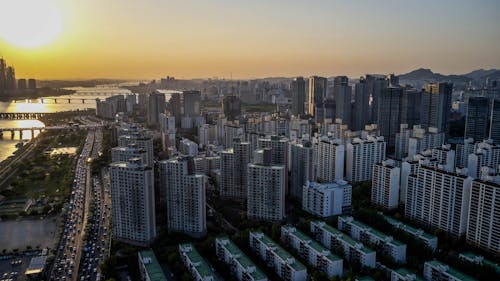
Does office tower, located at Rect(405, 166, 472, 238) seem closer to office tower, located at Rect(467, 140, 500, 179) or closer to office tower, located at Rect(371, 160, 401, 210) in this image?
office tower, located at Rect(371, 160, 401, 210)

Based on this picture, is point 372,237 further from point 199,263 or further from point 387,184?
point 199,263

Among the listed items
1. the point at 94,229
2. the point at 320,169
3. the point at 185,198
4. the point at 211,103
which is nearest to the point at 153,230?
the point at 185,198

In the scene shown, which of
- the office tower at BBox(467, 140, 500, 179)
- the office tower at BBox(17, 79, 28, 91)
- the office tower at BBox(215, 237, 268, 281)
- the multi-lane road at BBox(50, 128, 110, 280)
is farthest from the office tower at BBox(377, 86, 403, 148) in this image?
the office tower at BBox(17, 79, 28, 91)

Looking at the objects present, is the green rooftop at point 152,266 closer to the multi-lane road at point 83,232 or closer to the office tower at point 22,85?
the multi-lane road at point 83,232

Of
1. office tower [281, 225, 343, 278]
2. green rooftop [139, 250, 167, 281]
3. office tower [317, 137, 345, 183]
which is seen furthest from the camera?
office tower [317, 137, 345, 183]

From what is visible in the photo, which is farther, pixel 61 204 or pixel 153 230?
pixel 61 204

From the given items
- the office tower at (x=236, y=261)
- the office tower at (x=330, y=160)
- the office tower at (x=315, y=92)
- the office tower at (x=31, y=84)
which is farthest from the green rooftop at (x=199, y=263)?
the office tower at (x=31, y=84)

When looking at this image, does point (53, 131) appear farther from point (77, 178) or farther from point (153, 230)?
point (153, 230)
